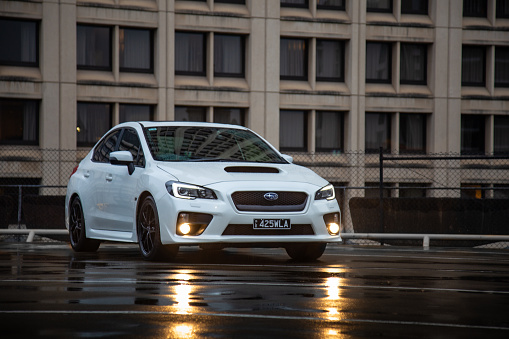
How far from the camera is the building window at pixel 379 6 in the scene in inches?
1617

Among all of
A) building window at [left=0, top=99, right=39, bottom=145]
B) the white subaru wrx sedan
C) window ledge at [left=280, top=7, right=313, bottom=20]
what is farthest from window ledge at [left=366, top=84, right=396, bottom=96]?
the white subaru wrx sedan

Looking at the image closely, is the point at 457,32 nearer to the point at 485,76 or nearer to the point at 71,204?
the point at 485,76

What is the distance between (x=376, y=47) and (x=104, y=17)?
11.5 m

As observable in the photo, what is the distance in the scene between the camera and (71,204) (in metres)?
13.5

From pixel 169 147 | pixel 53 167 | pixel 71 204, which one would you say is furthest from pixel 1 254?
pixel 53 167

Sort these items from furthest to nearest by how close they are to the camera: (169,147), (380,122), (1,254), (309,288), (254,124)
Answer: (380,122) → (254,124) → (1,254) → (169,147) → (309,288)

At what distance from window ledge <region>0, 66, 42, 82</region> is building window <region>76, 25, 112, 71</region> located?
1718mm

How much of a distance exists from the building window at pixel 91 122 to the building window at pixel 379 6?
11.5 metres

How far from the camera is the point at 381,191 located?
1755 centimetres

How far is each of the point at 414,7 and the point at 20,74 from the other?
53.7 ft

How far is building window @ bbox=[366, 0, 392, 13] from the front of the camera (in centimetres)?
4106

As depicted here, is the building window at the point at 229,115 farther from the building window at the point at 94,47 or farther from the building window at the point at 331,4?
the building window at the point at 331,4

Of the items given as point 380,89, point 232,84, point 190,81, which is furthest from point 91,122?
point 380,89

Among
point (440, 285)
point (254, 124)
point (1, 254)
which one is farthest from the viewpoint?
point (254, 124)
